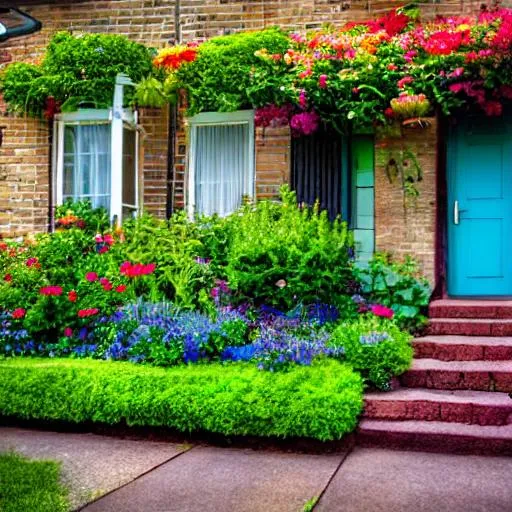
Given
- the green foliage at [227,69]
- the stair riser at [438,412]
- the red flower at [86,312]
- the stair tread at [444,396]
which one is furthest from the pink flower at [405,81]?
the red flower at [86,312]

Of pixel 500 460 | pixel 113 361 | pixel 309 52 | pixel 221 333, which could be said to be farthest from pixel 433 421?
pixel 309 52

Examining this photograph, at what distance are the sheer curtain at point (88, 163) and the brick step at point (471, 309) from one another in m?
4.29

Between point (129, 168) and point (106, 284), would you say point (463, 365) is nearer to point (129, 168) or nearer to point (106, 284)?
point (106, 284)

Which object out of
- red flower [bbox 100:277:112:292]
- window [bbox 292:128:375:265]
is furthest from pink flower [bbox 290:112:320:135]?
red flower [bbox 100:277:112:292]

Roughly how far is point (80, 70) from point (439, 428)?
5973mm

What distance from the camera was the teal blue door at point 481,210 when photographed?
8.39m

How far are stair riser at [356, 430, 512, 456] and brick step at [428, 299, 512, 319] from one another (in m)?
2.60

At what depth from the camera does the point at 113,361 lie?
643 cm

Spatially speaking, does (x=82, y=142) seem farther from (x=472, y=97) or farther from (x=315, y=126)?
(x=472, y=97)

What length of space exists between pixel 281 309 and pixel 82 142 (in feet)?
13.1

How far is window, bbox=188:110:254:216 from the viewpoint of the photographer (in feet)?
30.1

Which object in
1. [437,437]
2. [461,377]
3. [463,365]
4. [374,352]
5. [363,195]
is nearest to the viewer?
[437,437]

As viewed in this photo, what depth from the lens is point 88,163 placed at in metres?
9.51

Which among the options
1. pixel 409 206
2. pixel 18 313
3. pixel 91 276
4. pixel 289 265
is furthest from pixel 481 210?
pixel 18 313
